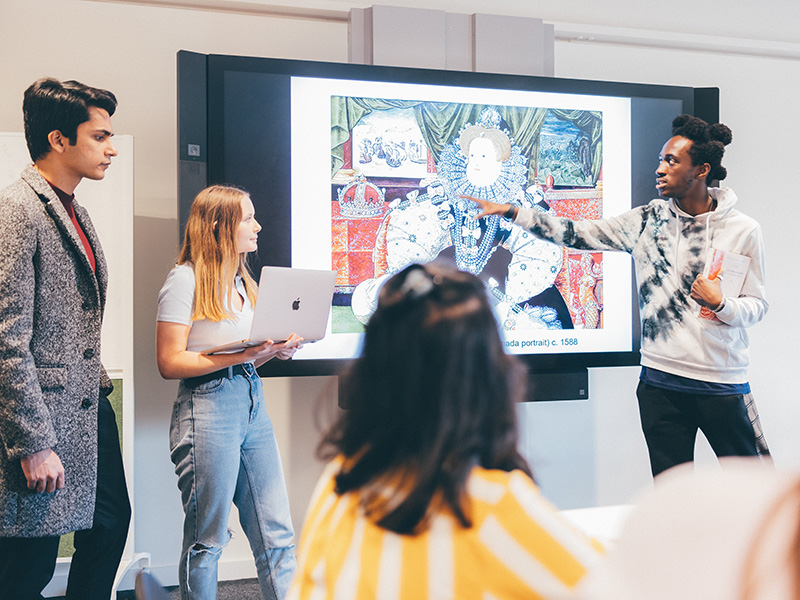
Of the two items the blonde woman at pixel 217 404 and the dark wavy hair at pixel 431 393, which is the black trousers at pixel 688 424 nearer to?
the blonde woman at pixel 217 404

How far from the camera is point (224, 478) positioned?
1.91 metres

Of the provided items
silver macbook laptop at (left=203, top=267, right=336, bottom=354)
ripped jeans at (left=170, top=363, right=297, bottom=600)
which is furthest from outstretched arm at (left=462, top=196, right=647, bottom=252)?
ripped jeans at (left=170, top=363, right=297, bottom=600)

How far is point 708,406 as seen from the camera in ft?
7.36

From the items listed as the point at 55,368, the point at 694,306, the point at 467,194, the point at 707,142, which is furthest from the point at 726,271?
the point at 55,368

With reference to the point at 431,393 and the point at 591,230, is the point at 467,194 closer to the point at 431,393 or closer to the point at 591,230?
the point at 591,230

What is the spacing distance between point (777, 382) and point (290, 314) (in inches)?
109

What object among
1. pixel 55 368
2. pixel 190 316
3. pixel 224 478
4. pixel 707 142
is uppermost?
pixel 707 142

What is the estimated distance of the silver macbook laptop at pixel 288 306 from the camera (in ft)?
6.04

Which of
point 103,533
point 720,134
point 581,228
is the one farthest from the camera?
point 581,228

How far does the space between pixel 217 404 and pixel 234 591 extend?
126 centimetres

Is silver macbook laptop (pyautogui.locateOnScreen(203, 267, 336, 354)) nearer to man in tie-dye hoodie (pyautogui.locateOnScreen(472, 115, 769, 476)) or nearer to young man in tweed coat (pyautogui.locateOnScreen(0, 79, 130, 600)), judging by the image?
young man in tweed coat (pyautogui.locateOnScreen(0, 79, 130, 600))

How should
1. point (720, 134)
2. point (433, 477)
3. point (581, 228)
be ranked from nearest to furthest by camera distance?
point (433, 477) → point (720, 134) → point (581, 228)

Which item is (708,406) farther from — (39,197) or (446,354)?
(39,197)

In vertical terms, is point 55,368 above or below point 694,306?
below
